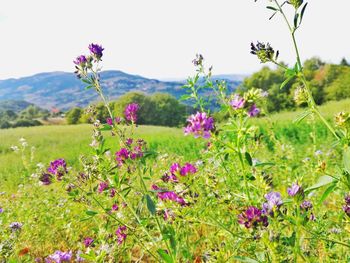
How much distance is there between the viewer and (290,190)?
1297 millimetres

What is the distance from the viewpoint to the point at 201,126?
1526 mm

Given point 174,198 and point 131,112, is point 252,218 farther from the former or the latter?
point 131,112

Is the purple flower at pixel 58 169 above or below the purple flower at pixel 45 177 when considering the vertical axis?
above

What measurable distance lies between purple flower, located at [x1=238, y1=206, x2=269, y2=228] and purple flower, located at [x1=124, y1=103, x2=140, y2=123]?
3.60 feet

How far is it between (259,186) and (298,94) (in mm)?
408

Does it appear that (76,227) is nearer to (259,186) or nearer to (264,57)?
(259,186)

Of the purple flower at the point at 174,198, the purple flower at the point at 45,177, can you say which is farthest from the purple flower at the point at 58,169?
the purple flower at the point at 174,198

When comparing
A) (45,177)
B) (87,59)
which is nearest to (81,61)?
(87,59)

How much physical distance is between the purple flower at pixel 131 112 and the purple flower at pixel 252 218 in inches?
43.2

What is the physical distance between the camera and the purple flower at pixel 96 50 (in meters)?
2.17

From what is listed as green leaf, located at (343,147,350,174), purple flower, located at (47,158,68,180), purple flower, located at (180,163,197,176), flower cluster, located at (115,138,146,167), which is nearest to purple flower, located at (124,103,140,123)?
flower cluster, located at (115,138,146,167)

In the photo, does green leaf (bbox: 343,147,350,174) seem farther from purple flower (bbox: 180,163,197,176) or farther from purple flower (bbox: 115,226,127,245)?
purple flower (bbox: 115,226,127,245)

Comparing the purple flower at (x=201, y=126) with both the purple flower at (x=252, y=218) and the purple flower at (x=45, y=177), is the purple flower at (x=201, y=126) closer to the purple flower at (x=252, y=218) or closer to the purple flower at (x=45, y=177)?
the purple flower at (x=252, y=218)

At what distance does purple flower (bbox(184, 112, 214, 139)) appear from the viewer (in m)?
1.53
